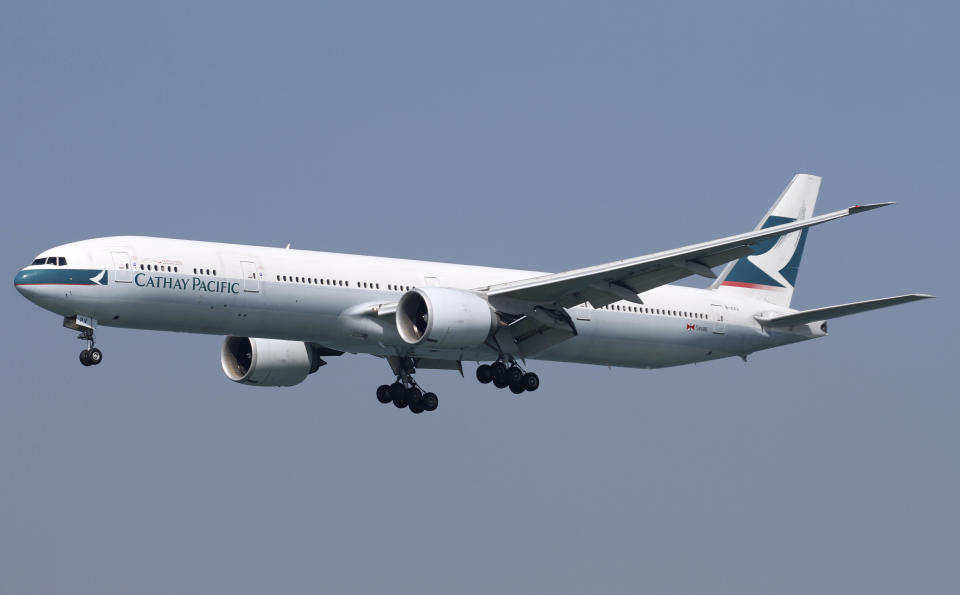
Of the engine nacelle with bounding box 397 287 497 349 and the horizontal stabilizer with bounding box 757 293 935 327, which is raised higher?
the horizontal stabilizer with bounding box 757 293 935 327

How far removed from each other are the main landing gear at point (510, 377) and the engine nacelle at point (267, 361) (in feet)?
21.6

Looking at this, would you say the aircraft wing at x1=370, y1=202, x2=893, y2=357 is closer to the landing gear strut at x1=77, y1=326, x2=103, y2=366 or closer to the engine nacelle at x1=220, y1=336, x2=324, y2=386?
the engine nacelle at x1=220, y1=336, x2=324, y2=386

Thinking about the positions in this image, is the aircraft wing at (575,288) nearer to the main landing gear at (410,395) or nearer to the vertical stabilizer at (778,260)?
the main landing gear at (410,395)

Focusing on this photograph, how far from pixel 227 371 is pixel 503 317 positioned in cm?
1059

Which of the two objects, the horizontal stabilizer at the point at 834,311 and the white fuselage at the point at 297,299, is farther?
the horizontal stabilizer at the point at 834,311

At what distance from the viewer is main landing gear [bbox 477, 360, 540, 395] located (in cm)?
4712

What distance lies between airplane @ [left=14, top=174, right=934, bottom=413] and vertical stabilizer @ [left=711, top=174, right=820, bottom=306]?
0.23 meters

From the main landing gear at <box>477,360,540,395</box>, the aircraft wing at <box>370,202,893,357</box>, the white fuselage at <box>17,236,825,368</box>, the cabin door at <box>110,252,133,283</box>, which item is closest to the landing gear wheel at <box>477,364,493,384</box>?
the main landing gear at <box>477,360,540,395</box>

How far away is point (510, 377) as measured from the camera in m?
47.1

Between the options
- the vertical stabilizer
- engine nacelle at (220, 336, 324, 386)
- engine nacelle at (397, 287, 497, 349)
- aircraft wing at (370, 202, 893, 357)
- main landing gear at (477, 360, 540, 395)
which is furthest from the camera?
the vertical stabilizer

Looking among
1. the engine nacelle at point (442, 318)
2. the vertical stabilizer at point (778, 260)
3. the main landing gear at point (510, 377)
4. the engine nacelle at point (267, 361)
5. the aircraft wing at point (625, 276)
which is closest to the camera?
the aircraft wing at point (625, 276)

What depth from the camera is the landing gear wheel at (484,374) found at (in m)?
47.3

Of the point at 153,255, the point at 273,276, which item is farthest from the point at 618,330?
→ the point at 153,255

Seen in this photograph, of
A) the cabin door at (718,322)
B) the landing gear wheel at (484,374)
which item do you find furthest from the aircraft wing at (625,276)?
the cabin door at (718,322)
